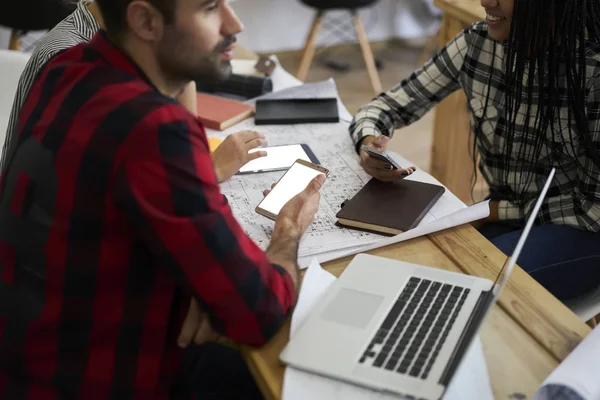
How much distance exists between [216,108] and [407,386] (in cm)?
99

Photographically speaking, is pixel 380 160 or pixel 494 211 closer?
pixel 380 160

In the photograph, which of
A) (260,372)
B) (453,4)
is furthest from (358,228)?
(453,4)

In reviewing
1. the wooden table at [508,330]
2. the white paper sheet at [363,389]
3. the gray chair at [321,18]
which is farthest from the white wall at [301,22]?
the white paper sheet at [363,389]

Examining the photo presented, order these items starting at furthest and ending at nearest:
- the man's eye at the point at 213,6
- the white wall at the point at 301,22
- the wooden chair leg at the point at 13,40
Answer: the white wall at the point at 301,22 → the wooden chair leg at the point at 13,40 → the man's eye at the point at 213,6

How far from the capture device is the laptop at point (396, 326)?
0.85 m

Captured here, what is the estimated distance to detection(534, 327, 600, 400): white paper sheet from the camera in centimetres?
81

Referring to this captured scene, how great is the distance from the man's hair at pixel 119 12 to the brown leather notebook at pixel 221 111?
64cm

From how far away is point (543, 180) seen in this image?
4.82ft

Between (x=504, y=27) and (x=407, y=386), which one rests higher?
(x=504, y=27)

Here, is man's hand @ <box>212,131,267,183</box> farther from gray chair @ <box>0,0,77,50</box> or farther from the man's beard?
gray chair @ <box>0,0,77,50</box>

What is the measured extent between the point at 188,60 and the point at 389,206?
1.52ft

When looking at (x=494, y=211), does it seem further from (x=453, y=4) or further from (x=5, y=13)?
(x=5, y=13)

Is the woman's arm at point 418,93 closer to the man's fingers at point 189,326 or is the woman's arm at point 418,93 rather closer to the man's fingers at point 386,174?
the man's fingers at point 386,174

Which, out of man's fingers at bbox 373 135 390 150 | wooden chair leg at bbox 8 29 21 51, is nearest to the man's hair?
man's fingers at bbox 373 135 390 150
